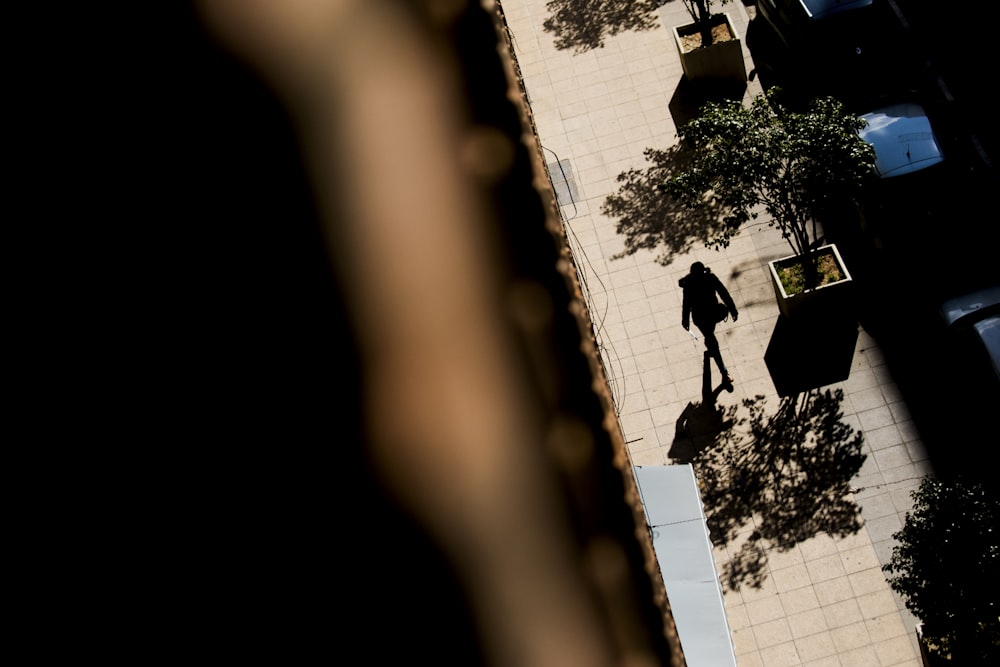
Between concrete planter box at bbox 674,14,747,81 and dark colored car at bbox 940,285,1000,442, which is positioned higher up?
concrete planter box at bbox 674,14,747,81

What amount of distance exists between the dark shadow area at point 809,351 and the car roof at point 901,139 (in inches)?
75.4

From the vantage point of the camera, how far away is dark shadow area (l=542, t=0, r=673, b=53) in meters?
14.1

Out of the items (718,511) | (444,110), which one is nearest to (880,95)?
(718,511)

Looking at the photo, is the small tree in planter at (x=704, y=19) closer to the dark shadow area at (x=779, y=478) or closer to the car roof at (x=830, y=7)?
the car roof at (x=830, y=7)

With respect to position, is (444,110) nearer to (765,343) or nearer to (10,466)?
(10,466)

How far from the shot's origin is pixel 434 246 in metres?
2.09

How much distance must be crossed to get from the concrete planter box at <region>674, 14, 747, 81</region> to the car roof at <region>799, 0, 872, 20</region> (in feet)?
3.26

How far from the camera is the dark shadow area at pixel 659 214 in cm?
1147

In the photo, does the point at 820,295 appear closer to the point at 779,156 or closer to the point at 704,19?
the point at 779,156

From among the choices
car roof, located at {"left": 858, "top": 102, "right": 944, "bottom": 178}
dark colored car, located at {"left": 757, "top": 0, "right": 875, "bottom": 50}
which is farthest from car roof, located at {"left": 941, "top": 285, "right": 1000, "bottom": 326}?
dark colored car, located at {"left": 757, "top": 0, "right": 875, "bottom": 50}

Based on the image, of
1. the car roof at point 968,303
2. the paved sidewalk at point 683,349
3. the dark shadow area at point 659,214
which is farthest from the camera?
the dark shadow area at point 659,214

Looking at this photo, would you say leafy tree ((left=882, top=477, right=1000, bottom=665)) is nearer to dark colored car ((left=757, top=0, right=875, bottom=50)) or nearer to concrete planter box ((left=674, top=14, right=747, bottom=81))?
dark colored car ((left=757, top=0, right=875, bottom=50))

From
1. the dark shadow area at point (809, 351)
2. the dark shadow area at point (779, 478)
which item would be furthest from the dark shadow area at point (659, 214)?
the dark shadow area at point (779, 478)

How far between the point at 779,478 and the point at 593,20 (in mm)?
8206
